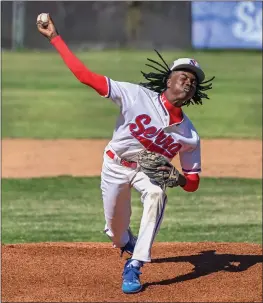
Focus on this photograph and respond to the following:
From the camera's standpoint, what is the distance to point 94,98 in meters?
23.4

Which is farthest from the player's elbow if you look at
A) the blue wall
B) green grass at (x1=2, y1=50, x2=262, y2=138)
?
the blue wall

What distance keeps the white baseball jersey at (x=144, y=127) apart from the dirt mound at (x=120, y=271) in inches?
39.7

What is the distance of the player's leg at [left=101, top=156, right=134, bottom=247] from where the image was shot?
21.1 ft

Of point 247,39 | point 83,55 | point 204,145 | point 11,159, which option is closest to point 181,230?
point 11,159

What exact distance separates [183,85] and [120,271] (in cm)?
165

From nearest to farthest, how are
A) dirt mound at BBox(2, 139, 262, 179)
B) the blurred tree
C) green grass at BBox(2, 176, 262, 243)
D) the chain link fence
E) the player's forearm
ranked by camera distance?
the player's forearm
green grass at BBox(2, 176, 262, 243)
dirt mound at BBox(2, 139, 262, 179)
the chain link fence
the blurred tree

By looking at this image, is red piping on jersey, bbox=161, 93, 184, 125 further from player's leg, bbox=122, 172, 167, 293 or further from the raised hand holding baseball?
the raised hand holding baseball

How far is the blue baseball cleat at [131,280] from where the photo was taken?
6.12 meters

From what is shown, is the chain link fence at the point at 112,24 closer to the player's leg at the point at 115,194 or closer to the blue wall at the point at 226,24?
the blue wall at the point at 226,24

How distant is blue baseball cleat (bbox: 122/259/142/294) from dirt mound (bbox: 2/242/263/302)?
5 cm

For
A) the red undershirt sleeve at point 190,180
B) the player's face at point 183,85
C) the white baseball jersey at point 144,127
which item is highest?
the player's face at point 183,85

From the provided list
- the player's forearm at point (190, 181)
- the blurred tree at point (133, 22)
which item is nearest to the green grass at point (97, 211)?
the player's forearm at point (190, 181)

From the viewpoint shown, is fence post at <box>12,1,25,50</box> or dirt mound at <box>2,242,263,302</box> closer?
dirt mound at <box>2,242,263,302</box>

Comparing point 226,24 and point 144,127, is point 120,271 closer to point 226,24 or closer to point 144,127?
point 144,127
